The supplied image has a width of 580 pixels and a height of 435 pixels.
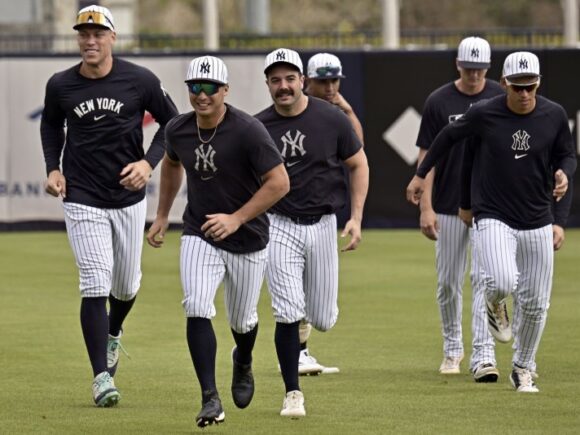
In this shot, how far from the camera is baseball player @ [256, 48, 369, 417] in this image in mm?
9906

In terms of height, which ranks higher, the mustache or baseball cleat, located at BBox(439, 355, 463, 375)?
the mustache

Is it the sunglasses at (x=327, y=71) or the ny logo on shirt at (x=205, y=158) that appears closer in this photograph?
the ny logo on shirt at (x=205, y=158)

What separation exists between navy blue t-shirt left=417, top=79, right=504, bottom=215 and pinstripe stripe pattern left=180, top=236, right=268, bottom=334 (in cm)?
254

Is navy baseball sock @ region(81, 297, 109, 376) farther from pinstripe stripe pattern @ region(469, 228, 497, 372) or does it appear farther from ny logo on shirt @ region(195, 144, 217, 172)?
pinstripe stripe pattern @ region(469, 228, 497, 372)

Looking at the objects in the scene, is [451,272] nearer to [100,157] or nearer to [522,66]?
[522,66]

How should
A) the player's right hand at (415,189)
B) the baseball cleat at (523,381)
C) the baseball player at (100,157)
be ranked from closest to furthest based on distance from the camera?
the baseball player at (100,157) < the baseball cleat at (523,381) < the player's right hand at (415,189)

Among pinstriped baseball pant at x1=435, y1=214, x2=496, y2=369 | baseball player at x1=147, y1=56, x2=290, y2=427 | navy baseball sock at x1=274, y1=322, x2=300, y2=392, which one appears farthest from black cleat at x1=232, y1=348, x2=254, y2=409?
pinstriped baseball pant at x1=435, y1=214, x2=496, y2=369

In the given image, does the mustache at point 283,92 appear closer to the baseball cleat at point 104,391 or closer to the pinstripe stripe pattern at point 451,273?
the baseball cleat at point 104,391

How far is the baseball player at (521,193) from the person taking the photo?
10234mm

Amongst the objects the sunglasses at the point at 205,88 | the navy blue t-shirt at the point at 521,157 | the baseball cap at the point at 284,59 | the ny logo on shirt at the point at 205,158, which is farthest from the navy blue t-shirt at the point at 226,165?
the navy blue t-shirt at the point at 521,157

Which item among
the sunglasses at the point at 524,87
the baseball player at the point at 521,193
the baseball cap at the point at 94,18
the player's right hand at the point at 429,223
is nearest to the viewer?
the baseball cap at the point at 94,18

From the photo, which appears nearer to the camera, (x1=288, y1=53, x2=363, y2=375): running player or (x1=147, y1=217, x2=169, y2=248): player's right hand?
(x1=147, y1=217, x2=169, y2=248): player's right hand

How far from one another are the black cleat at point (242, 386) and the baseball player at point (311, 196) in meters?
0.59

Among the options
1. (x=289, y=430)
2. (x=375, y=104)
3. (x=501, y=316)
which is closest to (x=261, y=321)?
(x=501, y=316)
